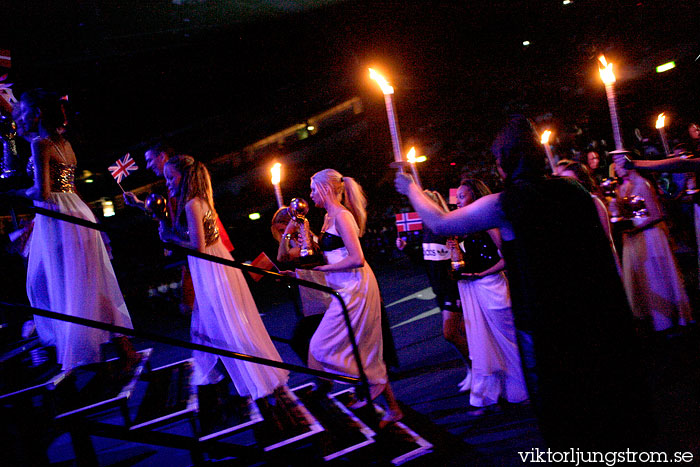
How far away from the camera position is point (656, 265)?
4801 millimetres

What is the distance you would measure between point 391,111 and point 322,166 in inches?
807

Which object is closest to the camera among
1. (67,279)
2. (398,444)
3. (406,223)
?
(67,279)

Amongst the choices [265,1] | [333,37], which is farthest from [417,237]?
[265,1]

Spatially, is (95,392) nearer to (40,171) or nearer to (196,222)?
(196,222)

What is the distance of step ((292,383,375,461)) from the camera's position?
2.91 m

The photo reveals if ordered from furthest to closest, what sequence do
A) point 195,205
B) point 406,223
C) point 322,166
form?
point 322,166 → point 406,223 → point 195,205

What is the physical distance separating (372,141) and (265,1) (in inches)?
559

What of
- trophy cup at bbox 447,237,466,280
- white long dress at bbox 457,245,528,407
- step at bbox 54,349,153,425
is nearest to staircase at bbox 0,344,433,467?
step at bbox 54,349,153,425

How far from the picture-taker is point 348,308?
3.45 meters

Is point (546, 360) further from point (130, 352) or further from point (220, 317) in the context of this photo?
point (130, 352)

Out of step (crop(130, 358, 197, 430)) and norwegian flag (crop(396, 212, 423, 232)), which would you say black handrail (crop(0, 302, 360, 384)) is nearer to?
step (crop(130, 358, 197, 430))

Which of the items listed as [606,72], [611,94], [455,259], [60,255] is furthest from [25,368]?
[606,72]

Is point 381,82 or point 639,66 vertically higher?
point 639,66

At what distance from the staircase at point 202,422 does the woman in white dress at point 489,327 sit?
102 cm
